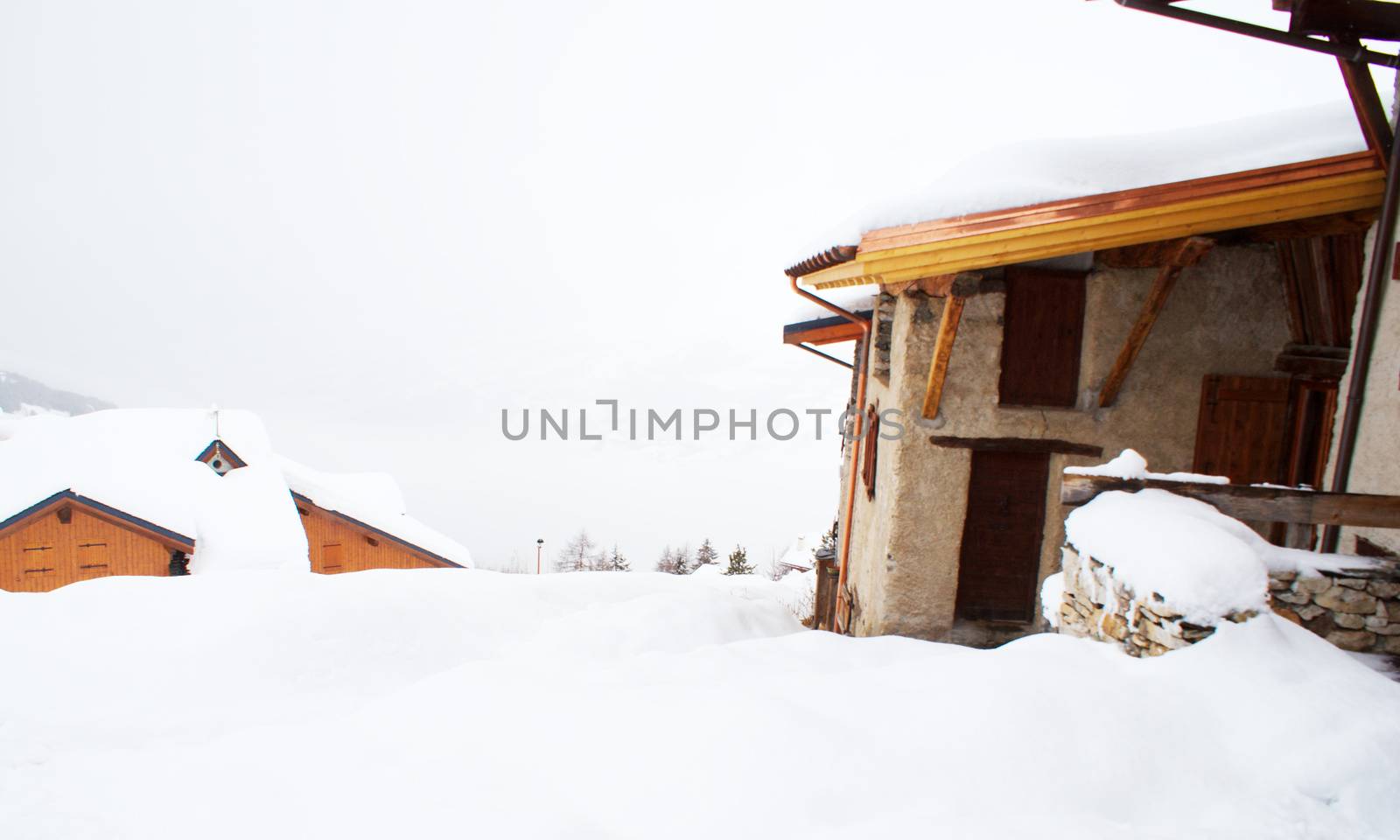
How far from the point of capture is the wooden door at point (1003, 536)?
6387 millimetres

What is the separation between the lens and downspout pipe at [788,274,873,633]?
833cm

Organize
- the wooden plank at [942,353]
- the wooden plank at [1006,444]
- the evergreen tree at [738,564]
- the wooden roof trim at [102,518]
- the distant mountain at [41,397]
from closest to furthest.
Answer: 1. the wooden plank at [942,353]
2. the wooden plank at [1006,444]
3. the wooden roof trim at [102,518]
4. the evergreen tree at [738,564]
5. the distant mountain at [41,397]

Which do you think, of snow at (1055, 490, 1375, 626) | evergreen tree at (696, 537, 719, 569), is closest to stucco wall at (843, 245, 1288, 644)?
snow at (1055, 490, 1375, 626)

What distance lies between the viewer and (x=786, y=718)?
303 cm

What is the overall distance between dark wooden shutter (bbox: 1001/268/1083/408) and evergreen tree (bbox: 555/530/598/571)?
104ft

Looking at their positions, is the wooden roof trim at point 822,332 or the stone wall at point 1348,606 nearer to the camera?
the stone wall at point 1348,606

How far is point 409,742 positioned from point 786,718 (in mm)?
1741

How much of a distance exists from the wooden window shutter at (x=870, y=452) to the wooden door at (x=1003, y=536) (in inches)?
55.3

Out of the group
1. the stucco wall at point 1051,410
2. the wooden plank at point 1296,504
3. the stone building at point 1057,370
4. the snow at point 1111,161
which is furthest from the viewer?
the stucco wall at point 1051,410

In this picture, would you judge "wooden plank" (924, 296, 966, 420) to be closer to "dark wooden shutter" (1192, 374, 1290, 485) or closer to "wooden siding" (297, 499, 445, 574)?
"dark wooden shutter" (1192, 374, 1290, 485)

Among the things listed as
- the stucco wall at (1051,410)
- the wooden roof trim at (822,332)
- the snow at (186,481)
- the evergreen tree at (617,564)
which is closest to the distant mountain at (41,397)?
the evergreen tree at (617,564)

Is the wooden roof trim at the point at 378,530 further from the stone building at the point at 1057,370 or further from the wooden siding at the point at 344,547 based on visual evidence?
the stone building at the point at 1057,370

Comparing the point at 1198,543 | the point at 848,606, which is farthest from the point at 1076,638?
the point at 848,606

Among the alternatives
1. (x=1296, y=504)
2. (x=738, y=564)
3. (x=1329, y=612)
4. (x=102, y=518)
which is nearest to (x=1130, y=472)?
(x=1296, y=504)
